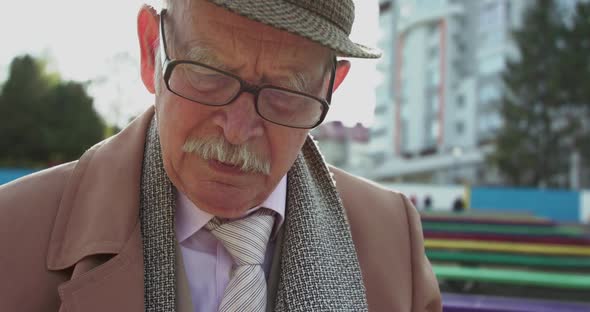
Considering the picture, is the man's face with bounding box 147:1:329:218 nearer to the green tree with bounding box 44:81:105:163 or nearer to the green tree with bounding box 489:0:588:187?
the green tree with bounding box 44:81:105:163

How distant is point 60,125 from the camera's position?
26594mm

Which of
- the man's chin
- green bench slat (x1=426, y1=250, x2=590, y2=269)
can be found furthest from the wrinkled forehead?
green bench slat (x1=426, y1=250, x2=590, y2=269)

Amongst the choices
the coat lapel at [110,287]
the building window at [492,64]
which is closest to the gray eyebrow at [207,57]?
the coat lapel at [110,287]

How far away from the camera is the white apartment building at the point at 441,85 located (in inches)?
1738

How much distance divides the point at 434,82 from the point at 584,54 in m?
23.9

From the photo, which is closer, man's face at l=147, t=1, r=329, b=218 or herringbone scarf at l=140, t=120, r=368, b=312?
man's face at l=147, t=1, r=329, b=218

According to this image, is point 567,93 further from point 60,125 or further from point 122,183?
point 122,183

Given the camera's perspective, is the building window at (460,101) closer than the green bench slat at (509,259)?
No

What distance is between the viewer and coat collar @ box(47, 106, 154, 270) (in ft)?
4.29

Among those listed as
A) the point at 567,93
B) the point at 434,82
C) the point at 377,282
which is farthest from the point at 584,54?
the point at 377,282

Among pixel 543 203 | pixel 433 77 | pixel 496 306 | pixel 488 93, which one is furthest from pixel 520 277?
pixel 433 77

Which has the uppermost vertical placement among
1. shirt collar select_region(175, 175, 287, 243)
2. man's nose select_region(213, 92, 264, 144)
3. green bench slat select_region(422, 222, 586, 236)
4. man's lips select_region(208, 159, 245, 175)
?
man's nose select_region(213, 92, 264, 144)

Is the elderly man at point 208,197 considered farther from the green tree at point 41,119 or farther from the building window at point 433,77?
the building window at point 433,77

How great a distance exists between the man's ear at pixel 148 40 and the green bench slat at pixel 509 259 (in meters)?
5.13
